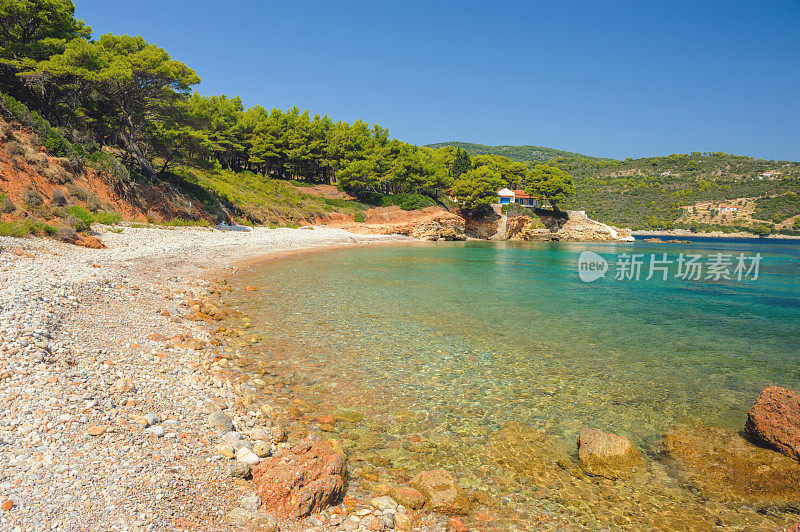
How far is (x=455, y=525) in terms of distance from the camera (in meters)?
4.66

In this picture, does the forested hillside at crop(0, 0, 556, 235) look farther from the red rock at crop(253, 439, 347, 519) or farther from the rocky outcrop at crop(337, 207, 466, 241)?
the red rock at crop(253, 439, 347, 519)

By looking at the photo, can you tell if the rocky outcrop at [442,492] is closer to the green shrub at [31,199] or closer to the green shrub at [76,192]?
the green shrub at [31,199]

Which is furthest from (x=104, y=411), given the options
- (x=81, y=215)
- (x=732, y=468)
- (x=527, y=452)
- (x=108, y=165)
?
(x=108, y=165)

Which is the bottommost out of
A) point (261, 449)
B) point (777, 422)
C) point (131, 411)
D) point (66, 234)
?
point (261, 449)

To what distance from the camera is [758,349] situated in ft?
38.0

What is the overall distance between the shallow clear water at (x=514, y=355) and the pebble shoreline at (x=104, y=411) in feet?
7.24

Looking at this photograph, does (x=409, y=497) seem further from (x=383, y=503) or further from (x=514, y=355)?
(x=514, y=355)

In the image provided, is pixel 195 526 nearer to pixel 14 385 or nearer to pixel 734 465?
pixel 14 385

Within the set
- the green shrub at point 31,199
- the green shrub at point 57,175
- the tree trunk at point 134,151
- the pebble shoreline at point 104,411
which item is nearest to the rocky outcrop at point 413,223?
the tree trunk at point 134,151

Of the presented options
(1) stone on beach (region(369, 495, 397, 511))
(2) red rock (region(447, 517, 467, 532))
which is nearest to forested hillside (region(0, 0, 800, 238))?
(1) stone on beach (region(369, 495, 397, 511))

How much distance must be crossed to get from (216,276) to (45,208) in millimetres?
8650

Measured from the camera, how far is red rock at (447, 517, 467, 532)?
15.1 feet

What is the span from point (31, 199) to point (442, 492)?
76.8 feet

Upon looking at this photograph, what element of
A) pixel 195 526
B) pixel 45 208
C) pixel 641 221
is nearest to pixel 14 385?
pixel 195 526
